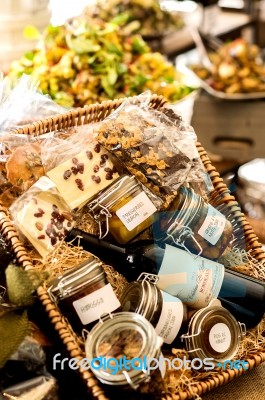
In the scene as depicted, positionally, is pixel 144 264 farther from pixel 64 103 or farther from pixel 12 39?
pixel 12 39

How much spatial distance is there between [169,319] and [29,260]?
0.96 ft

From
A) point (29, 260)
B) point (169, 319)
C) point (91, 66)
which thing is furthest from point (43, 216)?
point (91, 66)

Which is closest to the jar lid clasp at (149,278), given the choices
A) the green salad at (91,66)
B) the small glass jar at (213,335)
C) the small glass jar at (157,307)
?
the small glass jar at (157,307)

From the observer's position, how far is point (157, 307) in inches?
42.8

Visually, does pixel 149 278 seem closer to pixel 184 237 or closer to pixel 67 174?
pixel 184 237

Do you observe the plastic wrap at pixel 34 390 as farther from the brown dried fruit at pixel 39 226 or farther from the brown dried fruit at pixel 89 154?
the brown dried fruit at pixel 89 154

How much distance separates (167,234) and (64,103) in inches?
39.7

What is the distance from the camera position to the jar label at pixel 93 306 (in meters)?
1.07

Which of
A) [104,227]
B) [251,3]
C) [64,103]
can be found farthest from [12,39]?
[104,227]

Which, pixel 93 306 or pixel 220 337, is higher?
pixel 93 306

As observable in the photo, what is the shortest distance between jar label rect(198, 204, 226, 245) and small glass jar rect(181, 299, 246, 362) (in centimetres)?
17

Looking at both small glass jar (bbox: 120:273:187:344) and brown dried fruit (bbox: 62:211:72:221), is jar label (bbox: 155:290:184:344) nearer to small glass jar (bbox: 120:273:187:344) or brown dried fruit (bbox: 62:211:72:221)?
small glass jar (bbox: 120:273:187:344)

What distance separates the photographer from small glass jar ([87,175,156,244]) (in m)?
1.21

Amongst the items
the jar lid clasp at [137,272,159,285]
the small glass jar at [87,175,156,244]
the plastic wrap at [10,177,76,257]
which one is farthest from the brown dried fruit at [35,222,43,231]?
the jar lid clasp at [137,272,159,285]
